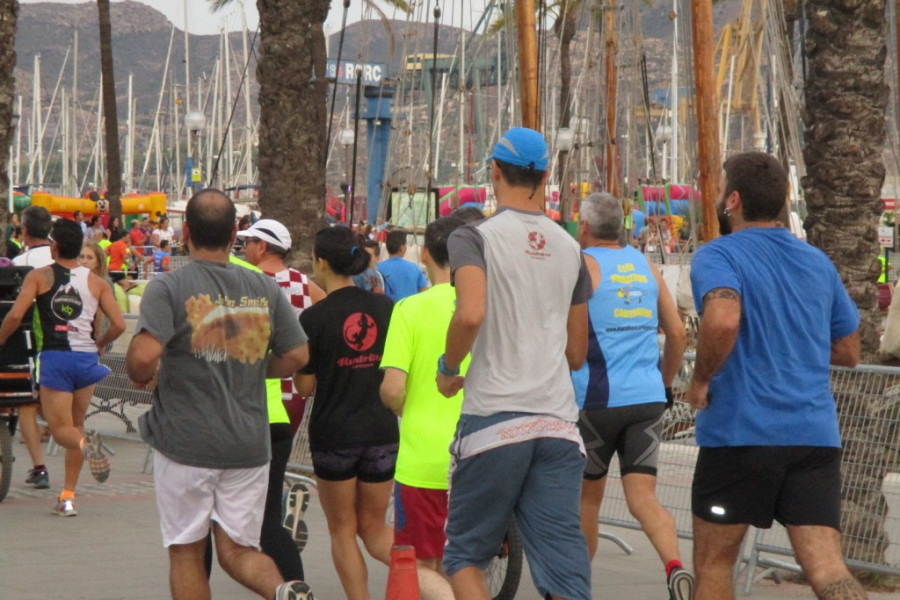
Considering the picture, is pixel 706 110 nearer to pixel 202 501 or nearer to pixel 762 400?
pixel 762 400

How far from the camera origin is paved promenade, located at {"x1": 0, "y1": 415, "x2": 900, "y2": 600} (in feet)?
24.0

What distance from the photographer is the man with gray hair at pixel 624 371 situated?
21.4 ft

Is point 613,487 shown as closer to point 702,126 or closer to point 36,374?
point 702,126

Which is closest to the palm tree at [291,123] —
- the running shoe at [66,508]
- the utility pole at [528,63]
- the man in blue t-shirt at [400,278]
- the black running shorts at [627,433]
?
the man in blue t-shirt at [400,278]

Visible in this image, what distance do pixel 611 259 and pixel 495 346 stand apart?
208 cm

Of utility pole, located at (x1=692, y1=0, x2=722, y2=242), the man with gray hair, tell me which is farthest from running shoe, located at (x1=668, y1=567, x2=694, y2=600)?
utility pole, located at (x1=692, y1=0, x2=722, y2=242)

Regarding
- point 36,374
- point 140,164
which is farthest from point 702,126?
point 140,164

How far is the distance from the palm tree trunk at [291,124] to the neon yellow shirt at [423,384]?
7.46 meters

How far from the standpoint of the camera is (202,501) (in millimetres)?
5227

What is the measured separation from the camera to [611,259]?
21.7 feet

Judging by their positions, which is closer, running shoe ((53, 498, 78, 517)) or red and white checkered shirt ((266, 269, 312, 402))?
red and white checkered shirt ((266, 269, 312, 402))

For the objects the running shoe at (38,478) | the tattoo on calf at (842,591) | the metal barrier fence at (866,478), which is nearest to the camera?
the tattoo on calf at (842,591)

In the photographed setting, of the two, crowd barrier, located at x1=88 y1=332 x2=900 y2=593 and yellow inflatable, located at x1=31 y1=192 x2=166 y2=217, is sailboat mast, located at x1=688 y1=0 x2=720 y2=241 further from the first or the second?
yellow inflatable, located at x1=31 y1=192 x2=166 y2=217

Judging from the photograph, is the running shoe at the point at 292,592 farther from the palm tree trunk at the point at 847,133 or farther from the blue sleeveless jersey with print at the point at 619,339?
the palm tree trunk at the point at 847,133
